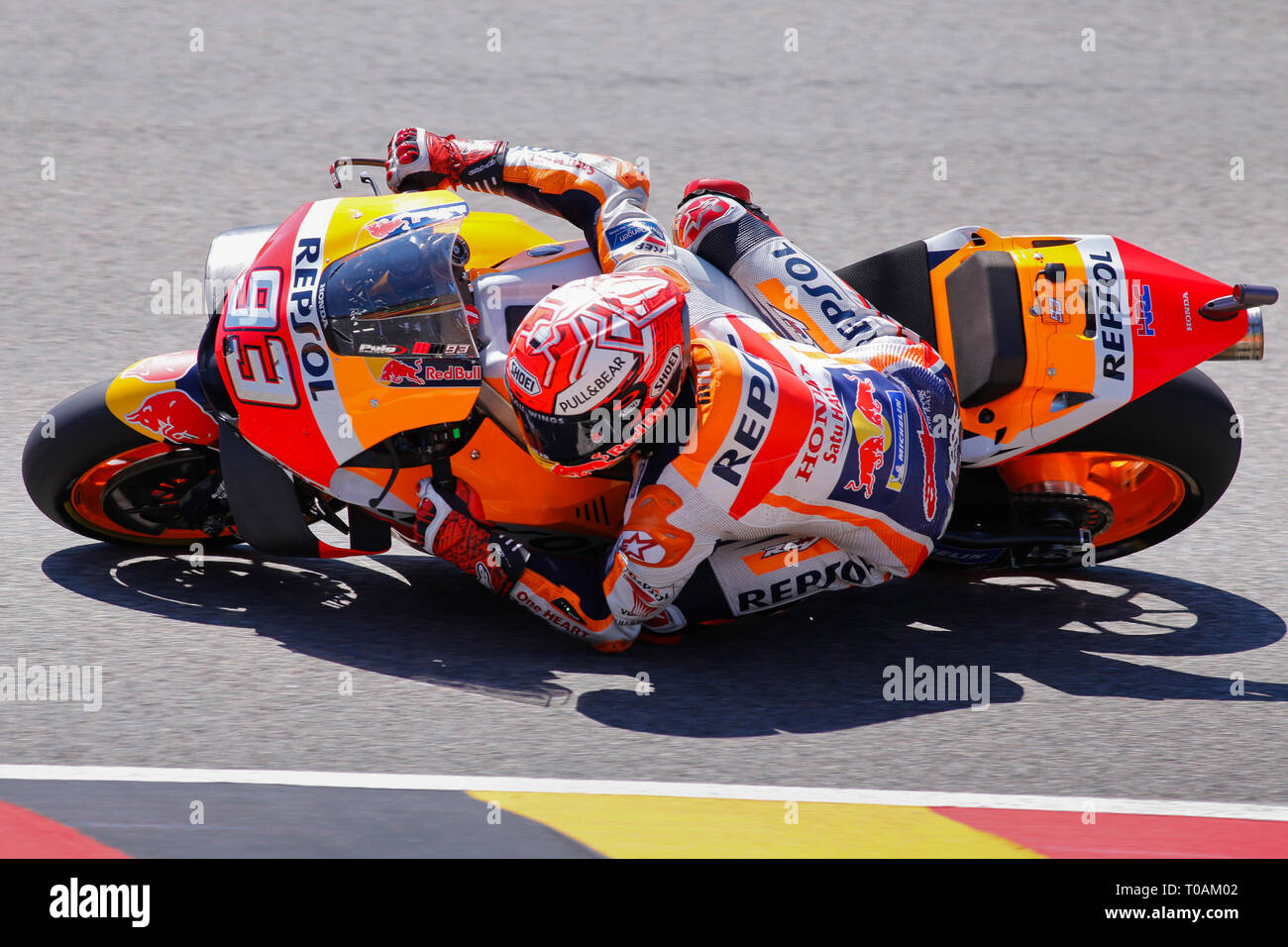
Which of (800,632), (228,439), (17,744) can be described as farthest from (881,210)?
(17,744)

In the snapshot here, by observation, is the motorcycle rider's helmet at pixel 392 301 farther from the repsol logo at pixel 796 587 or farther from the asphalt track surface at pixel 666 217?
the repsol logo at pixel 796 587

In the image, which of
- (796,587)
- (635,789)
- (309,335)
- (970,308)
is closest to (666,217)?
(970,308)

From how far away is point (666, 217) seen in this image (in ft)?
25.9

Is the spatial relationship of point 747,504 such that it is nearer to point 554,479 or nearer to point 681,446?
point 681,446

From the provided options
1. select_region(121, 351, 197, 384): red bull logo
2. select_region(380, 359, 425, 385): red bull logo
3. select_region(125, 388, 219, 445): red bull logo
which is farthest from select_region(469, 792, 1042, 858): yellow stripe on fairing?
select_region(121, 351, 197, 384): red bull logo

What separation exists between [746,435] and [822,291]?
758mm

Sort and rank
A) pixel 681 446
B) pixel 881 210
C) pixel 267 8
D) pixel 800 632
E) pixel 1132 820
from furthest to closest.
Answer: pixel 267 8 → pixel 881 210 → pixel 800 632 → pixel 681 446 → pixel 1132 820

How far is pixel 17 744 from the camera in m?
4.12

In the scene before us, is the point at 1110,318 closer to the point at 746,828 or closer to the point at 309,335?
the point at 746,828

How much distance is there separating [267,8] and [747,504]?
6.74 meters

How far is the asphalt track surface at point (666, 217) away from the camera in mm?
4277

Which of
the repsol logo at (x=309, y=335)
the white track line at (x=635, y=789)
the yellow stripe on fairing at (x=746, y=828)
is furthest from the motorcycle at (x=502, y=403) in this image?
the yellow stripe on fairing at (x=746, y=828)

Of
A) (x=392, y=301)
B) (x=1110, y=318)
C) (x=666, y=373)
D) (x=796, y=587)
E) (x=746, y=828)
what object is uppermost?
(x=392, y=301)

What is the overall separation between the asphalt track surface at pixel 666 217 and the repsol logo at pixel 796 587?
25 centimetres
